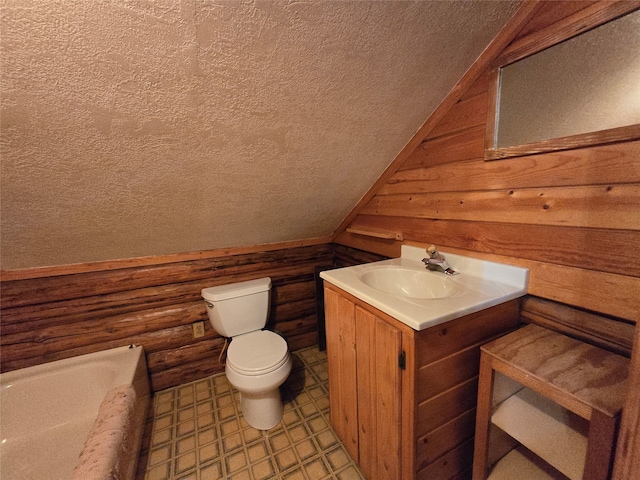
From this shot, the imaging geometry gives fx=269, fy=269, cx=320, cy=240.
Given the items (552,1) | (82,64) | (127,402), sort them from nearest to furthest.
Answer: (82,64) → (552,1) → (127,402)

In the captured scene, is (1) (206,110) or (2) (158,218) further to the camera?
(2) (158,218)

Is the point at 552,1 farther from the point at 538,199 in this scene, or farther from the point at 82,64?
the point at 82,64

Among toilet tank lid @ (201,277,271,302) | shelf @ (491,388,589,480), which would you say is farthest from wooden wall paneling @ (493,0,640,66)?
toilet tank lid @ (201,277,271,302)

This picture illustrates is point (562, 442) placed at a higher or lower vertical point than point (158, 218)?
lower

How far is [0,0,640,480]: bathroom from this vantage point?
0.81m

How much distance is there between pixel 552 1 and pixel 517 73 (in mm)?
218

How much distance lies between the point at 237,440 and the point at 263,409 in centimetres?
21

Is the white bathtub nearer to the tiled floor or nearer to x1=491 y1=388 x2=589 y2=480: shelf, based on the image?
the tiled floor

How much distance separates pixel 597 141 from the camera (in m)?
0.87

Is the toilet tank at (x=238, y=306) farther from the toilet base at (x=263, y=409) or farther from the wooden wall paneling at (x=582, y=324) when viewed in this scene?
the wooden wall paneling at (x=582, y=324)

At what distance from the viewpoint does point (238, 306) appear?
1.82 metres

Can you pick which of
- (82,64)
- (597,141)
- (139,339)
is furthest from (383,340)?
(139,339)

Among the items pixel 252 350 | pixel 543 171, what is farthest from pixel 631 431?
pixel 252 350

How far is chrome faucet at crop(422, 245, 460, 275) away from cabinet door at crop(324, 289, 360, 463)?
49cm
